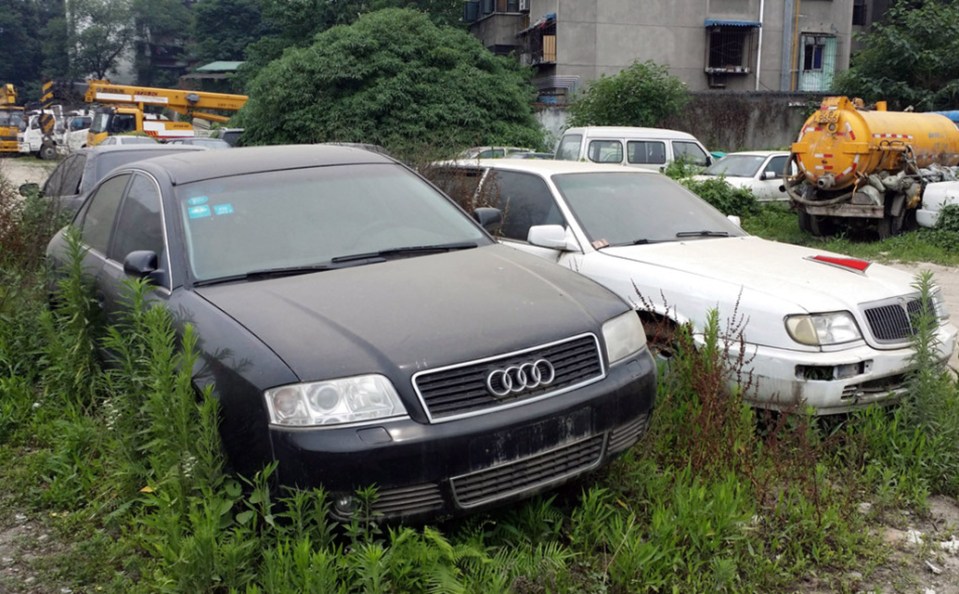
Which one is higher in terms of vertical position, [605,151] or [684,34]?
[684,34]


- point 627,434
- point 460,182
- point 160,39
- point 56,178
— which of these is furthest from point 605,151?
point 160,39

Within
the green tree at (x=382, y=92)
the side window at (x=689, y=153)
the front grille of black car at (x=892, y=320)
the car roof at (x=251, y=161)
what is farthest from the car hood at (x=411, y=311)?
the green tree at (x=382, y=92)

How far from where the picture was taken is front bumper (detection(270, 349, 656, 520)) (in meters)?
3.13

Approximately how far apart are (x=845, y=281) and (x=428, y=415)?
9.58 ft

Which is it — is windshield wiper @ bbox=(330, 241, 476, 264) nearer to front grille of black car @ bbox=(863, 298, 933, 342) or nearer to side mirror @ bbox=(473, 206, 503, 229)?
side mirror @ bbox=(473, 206, 503, 229)

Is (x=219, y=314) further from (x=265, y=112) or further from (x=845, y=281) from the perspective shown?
(x=265, y=112)

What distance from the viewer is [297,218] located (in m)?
4.45

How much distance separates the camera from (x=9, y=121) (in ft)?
138

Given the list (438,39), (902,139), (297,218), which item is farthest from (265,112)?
(297,218)

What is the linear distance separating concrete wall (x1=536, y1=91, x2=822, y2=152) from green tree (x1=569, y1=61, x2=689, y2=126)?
17.5ft

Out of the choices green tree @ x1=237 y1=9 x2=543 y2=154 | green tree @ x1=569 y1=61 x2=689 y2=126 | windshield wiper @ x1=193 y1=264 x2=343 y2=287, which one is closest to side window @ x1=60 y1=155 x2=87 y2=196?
windshield wiper @ x1=193 y1=264 x2=343 y2=287

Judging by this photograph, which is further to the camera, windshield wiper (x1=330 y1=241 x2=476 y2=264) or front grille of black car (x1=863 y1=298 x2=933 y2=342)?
front grille of black car (x1=863 y1=298 x2=933 y2=342)

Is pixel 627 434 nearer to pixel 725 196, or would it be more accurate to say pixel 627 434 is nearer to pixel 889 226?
pixel 889 226

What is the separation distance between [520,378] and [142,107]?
106ft
